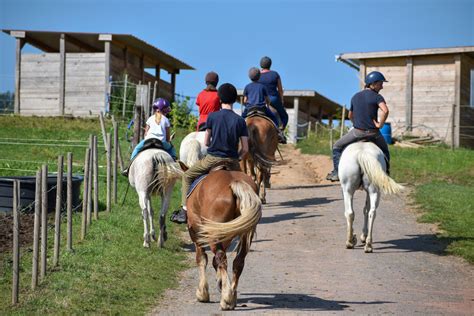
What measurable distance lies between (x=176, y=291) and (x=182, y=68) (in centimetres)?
3399

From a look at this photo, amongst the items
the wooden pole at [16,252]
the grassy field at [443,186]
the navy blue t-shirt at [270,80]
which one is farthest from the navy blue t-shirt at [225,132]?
the navy blue t-shirt at [270,80]

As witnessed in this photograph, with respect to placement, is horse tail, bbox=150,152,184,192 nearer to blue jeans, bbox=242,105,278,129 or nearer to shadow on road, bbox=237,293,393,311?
shadow on road, bbox=237,293,393,311

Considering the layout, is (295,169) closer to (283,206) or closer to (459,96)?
(283,206)

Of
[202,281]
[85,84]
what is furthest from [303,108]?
[202,281]

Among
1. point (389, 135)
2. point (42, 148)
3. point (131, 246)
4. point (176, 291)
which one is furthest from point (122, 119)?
point (176, 291)

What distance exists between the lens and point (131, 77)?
36.2 meters

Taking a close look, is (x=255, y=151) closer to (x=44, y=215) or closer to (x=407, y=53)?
(x=44, y=215)

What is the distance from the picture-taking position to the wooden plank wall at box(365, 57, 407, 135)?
3506cm

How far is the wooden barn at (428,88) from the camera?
34000 millimetres

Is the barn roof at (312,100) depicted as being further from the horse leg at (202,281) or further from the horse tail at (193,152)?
the horse leg at (202,281)

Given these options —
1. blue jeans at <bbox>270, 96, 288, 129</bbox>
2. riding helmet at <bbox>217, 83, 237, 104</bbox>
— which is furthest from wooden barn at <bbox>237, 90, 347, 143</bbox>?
riding helmet at <bbox>217, 83, 237, 104</bbox>

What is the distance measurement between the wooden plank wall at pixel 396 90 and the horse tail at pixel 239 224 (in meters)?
26.9

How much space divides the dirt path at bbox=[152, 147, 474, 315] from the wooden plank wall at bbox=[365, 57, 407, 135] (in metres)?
17.9

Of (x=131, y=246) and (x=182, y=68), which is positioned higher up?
(x=182, y=68)
